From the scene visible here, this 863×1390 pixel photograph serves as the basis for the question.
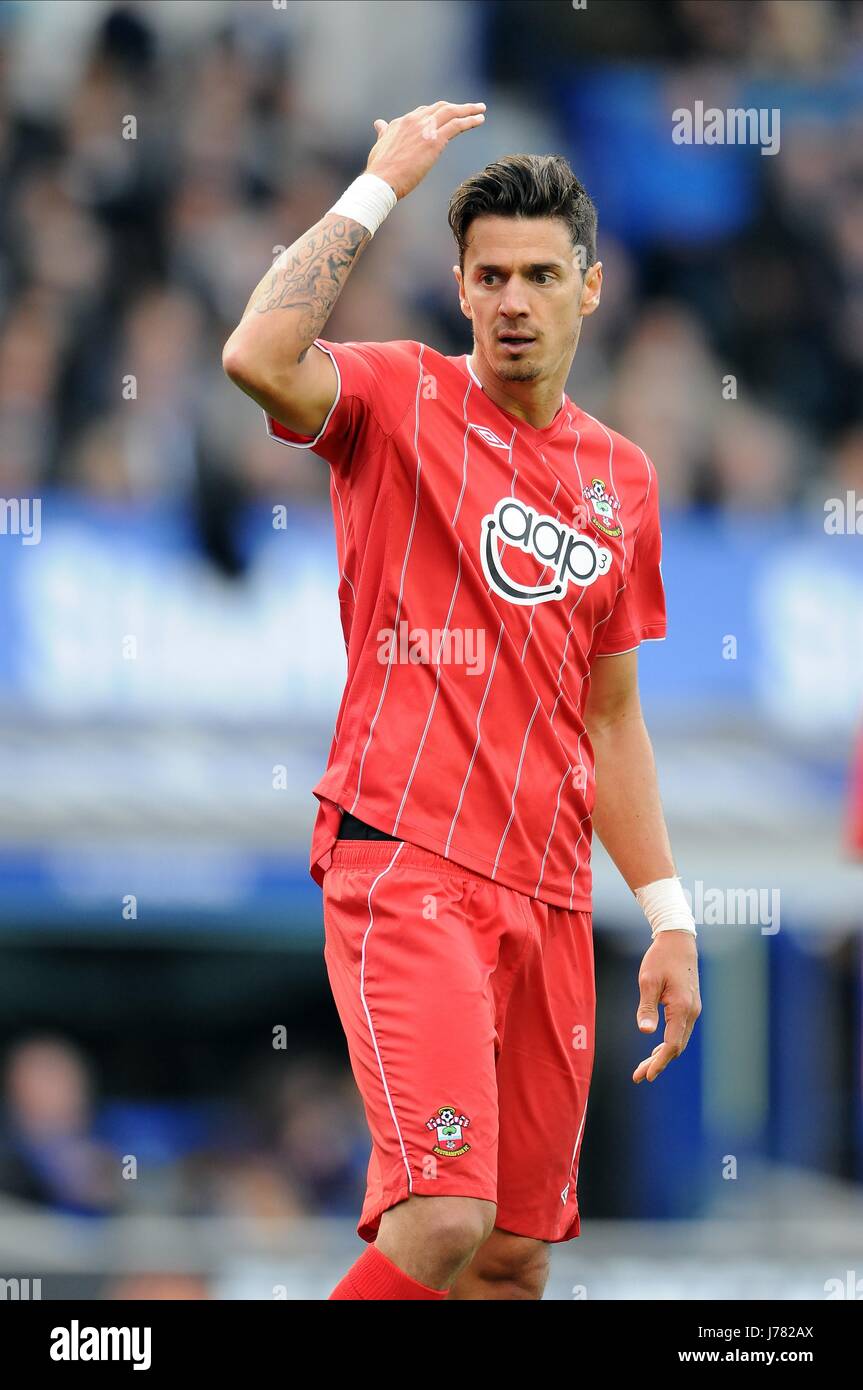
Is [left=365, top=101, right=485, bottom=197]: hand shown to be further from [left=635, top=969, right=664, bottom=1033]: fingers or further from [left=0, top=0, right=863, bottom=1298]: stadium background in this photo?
[left=0, top=0, right=863, bottom=1298]: stadium background

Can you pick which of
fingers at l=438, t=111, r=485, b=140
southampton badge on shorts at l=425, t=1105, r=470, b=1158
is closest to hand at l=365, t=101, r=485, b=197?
fingers at l=438, t=111, r=485, b=140

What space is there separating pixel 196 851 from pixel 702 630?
8.21 ft

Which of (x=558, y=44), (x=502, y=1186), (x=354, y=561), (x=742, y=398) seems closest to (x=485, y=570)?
(x=354, y=561)

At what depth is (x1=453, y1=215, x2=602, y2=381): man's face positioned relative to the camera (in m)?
4.18

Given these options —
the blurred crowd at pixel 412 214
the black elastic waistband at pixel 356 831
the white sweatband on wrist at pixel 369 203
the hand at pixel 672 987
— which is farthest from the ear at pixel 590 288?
the blurred crowd at pixel 412 214

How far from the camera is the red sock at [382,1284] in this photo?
3.72m

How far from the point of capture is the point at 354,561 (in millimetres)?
4133

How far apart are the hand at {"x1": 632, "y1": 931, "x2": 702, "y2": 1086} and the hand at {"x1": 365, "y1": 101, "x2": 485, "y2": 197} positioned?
5.60ft

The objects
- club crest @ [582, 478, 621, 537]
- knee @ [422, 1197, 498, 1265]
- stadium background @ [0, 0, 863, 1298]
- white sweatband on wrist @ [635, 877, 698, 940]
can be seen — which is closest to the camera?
knee @ [422, 1197, 498, 1265]

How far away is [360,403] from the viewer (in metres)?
4.04

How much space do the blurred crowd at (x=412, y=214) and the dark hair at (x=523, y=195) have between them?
545 centimetres

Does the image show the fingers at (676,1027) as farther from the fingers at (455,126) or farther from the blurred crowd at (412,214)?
the blurred crowd at (412,214)

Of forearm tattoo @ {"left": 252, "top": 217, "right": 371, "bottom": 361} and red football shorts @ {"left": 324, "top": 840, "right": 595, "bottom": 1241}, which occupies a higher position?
forearm tattoo @ {"left": 252, "top": 217, "right": 371, "bottom": 361}
